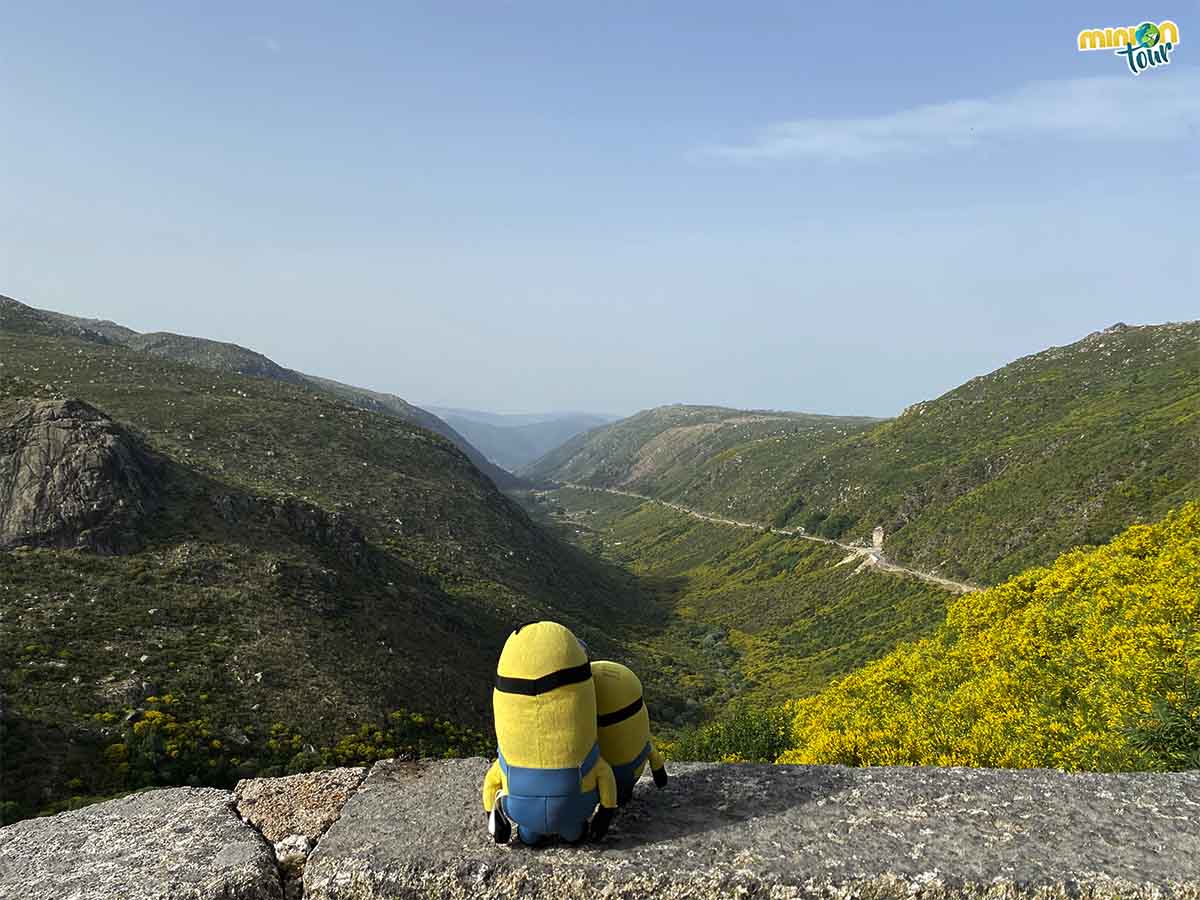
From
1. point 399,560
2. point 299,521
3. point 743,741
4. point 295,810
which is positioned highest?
point 295,810

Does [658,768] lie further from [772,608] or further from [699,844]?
[772,608]

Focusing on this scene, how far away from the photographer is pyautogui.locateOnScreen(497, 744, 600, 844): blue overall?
3982mm

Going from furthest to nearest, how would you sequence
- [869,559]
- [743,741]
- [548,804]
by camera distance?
[869,559] → [743,741] → [548,804]

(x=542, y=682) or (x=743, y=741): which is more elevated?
(x=542, y=682)

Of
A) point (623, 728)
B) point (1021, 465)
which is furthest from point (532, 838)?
point (1021, 465)

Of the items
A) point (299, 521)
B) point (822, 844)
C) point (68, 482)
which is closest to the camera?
point (822, 844)

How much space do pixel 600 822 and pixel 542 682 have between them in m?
0.97

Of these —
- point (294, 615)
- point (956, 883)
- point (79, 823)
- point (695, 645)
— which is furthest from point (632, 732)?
point (695, 645)

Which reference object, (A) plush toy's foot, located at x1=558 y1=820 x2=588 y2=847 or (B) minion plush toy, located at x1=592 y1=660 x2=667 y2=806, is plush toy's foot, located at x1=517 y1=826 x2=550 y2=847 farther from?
(B) minion plush toy, located at x1=592 y1=660 x2=667 y2=806

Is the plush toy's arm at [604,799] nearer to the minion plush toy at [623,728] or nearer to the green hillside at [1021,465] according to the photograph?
the minion plush toy at [623,728]

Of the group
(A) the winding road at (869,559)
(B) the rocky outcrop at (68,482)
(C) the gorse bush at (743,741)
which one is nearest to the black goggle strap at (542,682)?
(C) the gorse bush at (743,741)

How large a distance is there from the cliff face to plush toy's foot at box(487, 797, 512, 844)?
12 cm

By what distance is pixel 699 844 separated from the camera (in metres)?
3.93

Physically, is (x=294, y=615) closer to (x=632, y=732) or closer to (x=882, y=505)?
(x=632, y=732)
